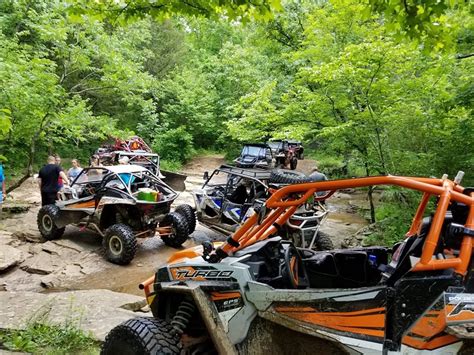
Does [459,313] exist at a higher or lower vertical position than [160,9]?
lower

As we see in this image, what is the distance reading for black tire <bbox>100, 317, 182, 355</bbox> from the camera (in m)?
2.60

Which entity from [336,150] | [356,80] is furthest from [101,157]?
[356,80]

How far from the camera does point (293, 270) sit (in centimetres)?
295

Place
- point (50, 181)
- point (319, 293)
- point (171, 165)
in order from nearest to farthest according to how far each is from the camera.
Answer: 1. point (319, 293)
2. point (50, 181)
3. point (171, 165)

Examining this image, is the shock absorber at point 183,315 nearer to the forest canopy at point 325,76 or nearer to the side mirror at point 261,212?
the side mirror at point 261,212

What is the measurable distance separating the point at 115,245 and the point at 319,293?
593 centimetres

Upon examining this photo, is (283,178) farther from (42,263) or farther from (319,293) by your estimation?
(319,293)

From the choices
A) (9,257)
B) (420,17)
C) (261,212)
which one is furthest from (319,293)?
(9,257)

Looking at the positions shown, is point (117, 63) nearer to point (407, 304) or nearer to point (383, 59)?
point (383, 59)

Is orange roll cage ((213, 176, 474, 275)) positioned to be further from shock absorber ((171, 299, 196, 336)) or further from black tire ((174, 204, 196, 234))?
black tire ((174, 204, 196, 234))

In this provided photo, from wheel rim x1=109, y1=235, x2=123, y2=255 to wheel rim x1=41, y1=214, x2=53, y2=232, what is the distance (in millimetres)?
1793

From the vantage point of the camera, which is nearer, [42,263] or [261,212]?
[261,212]

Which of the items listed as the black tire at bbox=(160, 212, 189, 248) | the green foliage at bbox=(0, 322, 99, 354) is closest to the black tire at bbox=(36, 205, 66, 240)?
the black tire at bbox=(160, 212, 189, 248)

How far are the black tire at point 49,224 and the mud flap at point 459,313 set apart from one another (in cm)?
789
